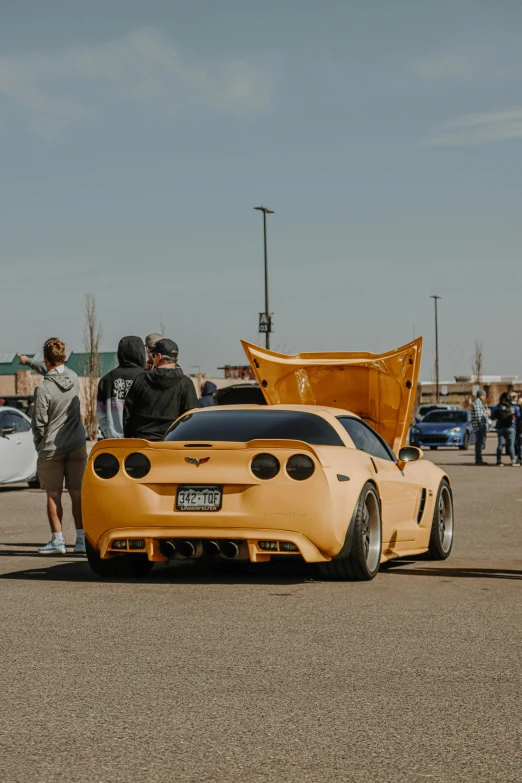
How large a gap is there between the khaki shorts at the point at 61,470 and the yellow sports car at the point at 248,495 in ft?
5.77

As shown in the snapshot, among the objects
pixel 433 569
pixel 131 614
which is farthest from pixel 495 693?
pixel 433 569

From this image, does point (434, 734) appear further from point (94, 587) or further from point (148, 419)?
point (148, 419)

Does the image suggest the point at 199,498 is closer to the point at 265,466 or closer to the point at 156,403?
the point at 265,466

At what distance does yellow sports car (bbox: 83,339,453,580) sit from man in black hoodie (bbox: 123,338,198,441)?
67cm

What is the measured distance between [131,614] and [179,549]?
1382mm

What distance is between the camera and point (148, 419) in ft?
35.9

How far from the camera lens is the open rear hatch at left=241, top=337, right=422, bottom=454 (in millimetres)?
13058

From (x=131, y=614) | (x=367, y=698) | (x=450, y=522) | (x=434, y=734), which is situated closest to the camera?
(x=434, y=734)

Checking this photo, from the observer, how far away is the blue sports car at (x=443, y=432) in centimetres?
4300

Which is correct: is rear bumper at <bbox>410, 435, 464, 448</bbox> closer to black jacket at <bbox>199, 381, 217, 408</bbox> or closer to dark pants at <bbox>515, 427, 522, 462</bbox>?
dark pants at <bbox>515, 427, 522, 462</bbox>

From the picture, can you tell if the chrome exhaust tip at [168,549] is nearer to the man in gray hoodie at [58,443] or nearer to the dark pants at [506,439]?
the man in gray hoodie at [58,443]

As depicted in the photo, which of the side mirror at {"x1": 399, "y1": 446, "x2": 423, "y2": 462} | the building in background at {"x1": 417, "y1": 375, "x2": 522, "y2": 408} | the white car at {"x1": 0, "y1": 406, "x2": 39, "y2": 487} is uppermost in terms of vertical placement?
the side mirror at {"x1": 399, "y1": 446, "x2": 423, "y2": 462}

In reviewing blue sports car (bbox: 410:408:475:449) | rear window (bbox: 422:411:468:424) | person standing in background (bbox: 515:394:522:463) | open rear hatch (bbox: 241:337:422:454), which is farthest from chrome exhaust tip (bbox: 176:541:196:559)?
rear window (bbox: 422:411:468:424)

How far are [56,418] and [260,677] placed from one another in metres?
5.97
